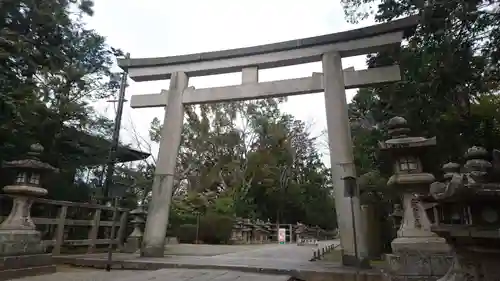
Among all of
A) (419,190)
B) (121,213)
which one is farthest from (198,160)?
(419,190)

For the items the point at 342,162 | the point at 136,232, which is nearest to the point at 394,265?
the point at 342,162

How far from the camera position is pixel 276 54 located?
327 inches

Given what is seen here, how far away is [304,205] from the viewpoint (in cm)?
2845

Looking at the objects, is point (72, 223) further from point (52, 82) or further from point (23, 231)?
point (52, 82)

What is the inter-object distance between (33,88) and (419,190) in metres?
8.26

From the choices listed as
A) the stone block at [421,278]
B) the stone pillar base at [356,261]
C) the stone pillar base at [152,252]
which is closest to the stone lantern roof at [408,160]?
the stone block at [421,278]

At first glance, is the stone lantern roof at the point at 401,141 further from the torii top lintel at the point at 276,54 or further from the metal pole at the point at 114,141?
the metal pole at the point at 114,141

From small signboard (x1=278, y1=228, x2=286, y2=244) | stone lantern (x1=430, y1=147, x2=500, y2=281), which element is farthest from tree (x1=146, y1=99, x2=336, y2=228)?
stone lantern (x1=430, y1=147, x2=500, y2=281)

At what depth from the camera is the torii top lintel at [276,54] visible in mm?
7355

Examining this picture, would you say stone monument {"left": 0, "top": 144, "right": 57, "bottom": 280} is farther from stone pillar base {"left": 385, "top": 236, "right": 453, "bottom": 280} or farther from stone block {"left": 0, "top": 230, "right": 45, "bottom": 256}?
stone pillar base {"left": 385, "top": 236, "right": 453, "bottom": 280}

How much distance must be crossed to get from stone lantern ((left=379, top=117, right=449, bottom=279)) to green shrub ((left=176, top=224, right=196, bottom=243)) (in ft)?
41.7

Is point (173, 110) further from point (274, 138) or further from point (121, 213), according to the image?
point (274, 138)

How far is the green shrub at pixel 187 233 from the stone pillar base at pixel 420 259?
12.9m

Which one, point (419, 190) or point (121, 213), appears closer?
point (419, 190)
